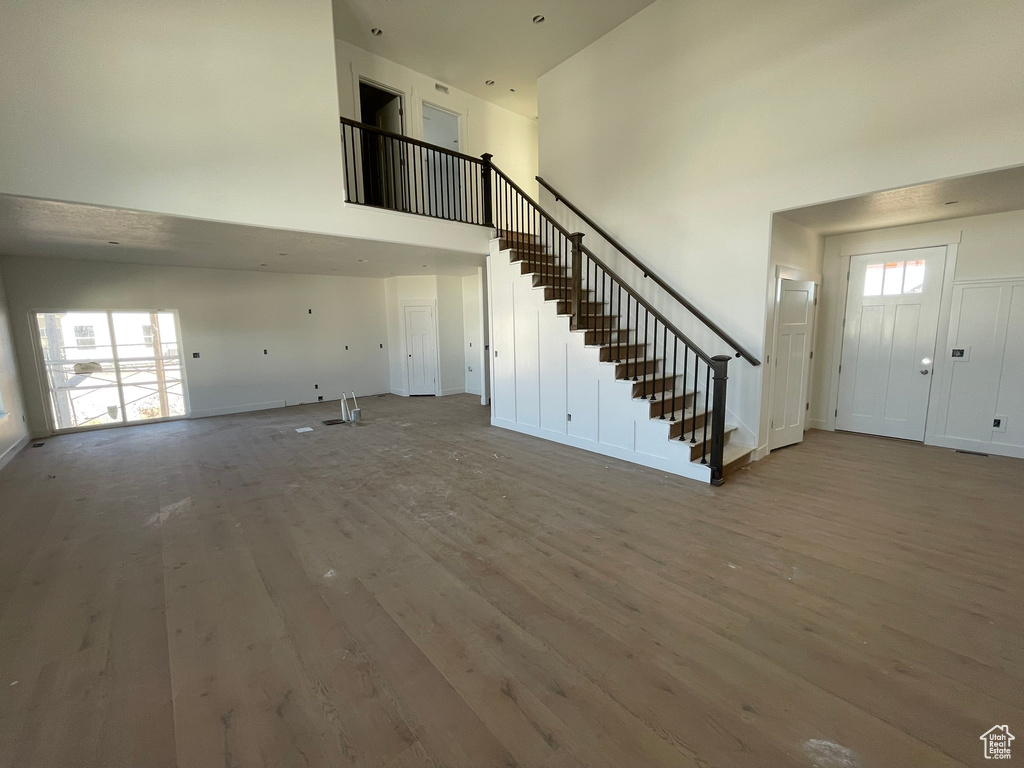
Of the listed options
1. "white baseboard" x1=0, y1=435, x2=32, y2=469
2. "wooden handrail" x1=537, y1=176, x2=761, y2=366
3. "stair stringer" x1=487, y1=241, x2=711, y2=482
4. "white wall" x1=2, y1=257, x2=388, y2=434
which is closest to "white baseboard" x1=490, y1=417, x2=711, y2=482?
"stair stringer" x1=487, y1=241, x2=711, y2=482

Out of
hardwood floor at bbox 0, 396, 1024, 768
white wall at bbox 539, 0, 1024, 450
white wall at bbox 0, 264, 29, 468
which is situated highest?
white wall at bbox 539, 0, 1024, 450

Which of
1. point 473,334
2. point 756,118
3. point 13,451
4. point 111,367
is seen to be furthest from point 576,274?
point 111,367

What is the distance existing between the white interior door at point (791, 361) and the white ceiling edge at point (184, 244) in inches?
161

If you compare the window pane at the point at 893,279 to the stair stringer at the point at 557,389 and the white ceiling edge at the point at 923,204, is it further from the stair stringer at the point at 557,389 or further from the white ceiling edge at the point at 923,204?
the stair stringer at the point at 557,389

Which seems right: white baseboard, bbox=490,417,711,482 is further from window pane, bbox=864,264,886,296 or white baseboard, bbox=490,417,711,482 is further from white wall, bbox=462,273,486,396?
window pane, bbox=864,264,886,296

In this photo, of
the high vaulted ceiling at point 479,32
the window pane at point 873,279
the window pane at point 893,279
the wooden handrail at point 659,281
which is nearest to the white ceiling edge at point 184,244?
the wooden handrail at point 659,281

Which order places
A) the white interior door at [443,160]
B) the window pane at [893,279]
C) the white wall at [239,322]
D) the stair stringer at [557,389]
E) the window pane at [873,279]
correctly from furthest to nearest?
the white interior door at [443,160], the white wall at [239,322], the window pane at [873,279], the window pane at [893,279], the stair stringer at [557,389]

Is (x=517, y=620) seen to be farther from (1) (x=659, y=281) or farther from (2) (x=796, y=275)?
(2) (x=796, y=275)

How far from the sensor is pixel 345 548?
291cm

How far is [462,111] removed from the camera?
7.72 metres

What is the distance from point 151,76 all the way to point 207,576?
417cm

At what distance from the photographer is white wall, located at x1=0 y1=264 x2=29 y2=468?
509cm

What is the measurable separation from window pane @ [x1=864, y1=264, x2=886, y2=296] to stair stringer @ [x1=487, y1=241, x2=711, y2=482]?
360 centimetres

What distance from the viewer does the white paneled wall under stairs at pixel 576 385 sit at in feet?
14.2
